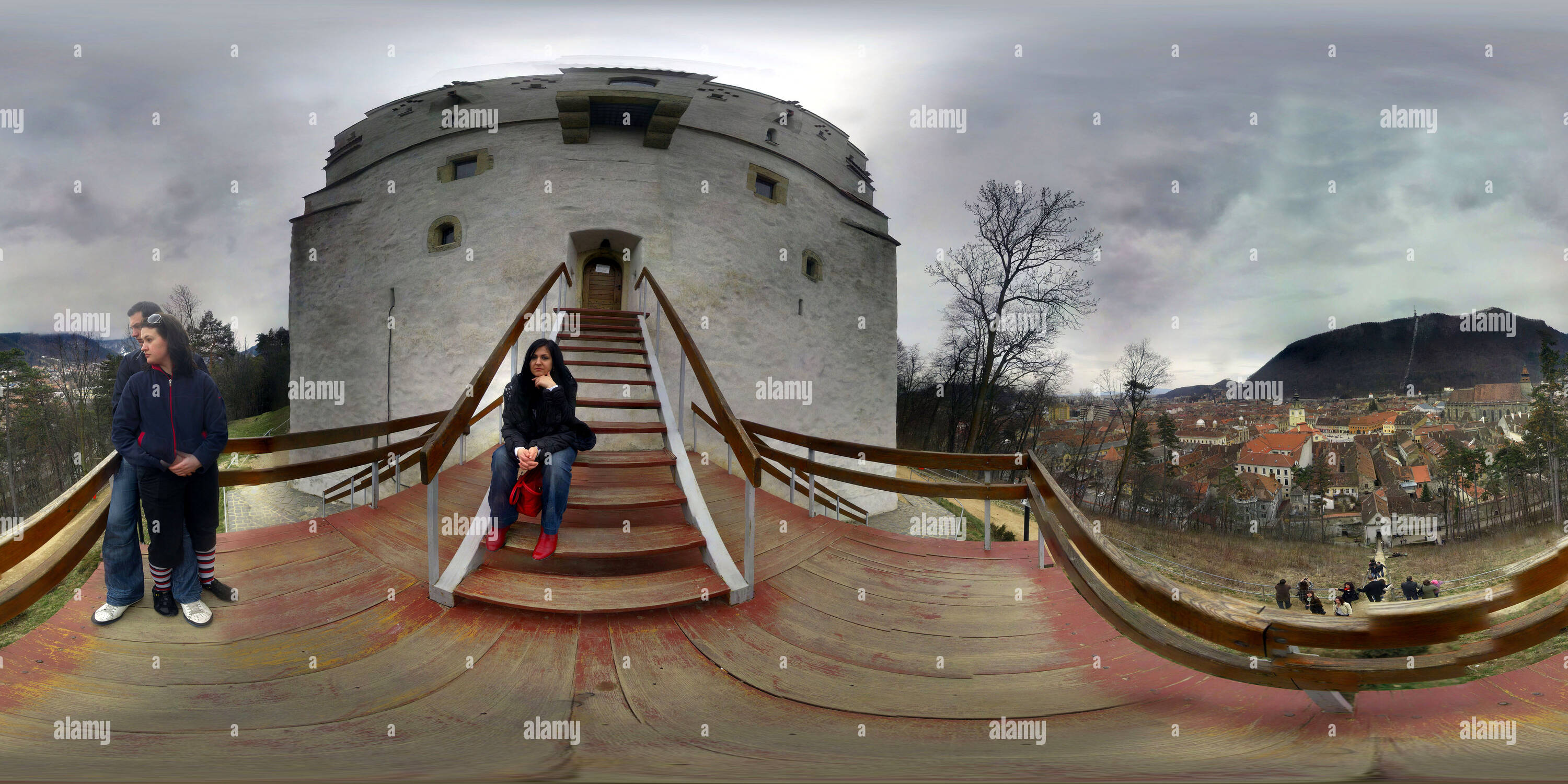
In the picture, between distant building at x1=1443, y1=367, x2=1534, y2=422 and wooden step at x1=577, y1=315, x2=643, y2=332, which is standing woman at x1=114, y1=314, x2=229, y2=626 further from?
distant building at x1=1443, y1=367, x2=1534, y2=422

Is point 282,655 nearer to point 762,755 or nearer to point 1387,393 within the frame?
point 762,755

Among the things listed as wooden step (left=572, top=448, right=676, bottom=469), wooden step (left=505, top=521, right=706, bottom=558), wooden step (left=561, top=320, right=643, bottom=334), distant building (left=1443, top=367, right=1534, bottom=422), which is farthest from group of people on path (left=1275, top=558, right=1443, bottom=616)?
wooden step (left=561, top=320, right=643, bottom=334)

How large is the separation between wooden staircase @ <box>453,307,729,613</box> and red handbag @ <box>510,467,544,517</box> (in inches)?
4.1

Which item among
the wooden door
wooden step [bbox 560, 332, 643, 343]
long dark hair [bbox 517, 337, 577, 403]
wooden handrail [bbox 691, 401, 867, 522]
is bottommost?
wooden handrail [bbox 691, 401, 867, 522]

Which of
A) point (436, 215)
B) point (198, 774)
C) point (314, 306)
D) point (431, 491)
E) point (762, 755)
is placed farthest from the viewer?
point (436, 215)

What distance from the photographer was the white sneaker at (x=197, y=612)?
120cm

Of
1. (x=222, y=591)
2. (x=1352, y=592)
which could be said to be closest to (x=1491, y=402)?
(x=1352, y=592)

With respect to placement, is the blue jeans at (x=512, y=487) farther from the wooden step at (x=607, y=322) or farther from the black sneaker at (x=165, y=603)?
the wooden step at (x=607, y=322)

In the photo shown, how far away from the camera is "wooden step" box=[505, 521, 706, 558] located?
1.64 m

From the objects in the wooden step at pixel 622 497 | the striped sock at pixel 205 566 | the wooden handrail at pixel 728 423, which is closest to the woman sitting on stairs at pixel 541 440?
the wooden step at pixel 622 497

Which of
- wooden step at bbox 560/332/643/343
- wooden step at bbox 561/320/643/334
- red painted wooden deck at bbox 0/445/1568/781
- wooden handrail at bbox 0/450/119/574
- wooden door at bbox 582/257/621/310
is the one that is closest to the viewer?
red painted wooden deck at bbox 0/445/1568/781

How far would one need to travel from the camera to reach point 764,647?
52.6 inches

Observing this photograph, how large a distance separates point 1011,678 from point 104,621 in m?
2.24

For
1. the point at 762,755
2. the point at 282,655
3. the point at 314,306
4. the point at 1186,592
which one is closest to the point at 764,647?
the point at 762,755
